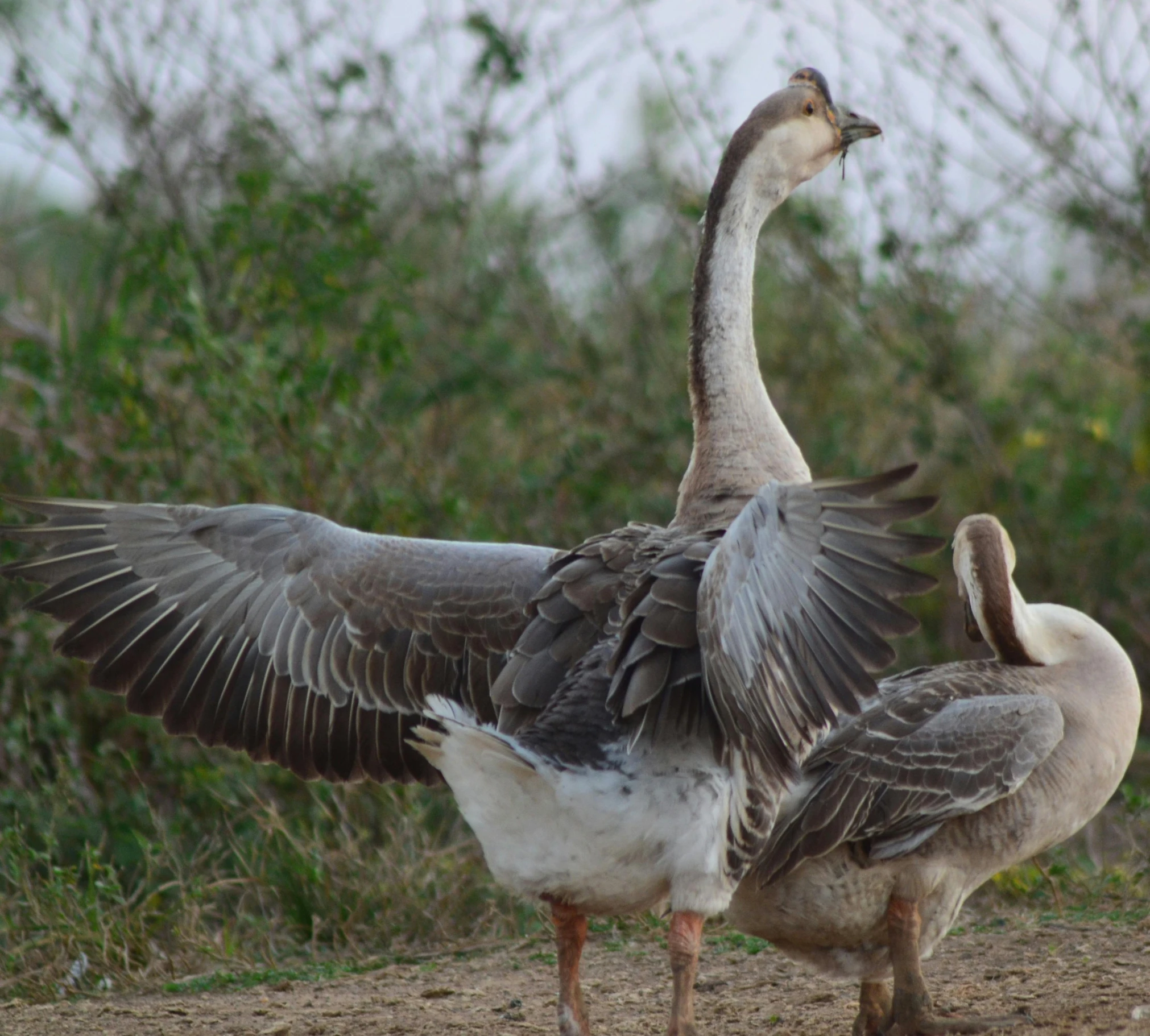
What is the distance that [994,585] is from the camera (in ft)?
15.5

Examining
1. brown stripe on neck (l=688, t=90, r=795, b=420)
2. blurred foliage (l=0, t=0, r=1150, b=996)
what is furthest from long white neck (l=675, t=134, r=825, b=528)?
blurred foliage (l=0, t=0, r=1150, b=996)

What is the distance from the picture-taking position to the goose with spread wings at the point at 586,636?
3752 mm

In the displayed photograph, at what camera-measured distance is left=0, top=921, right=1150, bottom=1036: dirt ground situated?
4.62 m

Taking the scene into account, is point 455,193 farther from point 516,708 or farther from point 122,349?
point 516,708

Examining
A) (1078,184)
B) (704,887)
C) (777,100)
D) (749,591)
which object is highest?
(1078,184)

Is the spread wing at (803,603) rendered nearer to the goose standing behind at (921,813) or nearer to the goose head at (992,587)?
the goose standing behind at (921,813)

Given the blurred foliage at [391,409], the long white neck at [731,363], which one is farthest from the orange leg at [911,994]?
the blurred foliage at [391,409]


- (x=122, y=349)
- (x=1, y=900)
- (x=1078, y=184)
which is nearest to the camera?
(x=1, y=900)

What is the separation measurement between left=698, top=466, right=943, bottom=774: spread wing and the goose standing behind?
0.66m

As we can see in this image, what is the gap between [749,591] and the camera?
374cm

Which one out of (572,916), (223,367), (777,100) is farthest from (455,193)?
(572,916)

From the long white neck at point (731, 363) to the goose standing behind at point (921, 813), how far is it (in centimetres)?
79

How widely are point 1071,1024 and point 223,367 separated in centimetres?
496

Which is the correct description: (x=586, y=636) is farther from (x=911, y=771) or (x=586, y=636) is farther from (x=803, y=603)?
(x=911, y=771)
